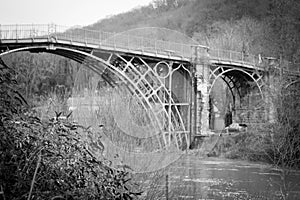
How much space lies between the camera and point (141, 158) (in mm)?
7059

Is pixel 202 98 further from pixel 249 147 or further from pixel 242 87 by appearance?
pixel 242 87

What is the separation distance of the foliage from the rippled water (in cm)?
379

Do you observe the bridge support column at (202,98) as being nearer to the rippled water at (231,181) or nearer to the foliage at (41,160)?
the rippled water at (231,181)

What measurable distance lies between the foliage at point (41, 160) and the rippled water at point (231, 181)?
3789mm

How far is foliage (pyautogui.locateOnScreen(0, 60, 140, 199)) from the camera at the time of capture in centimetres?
304

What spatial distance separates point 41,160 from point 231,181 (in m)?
11.3

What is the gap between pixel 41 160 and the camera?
330cm

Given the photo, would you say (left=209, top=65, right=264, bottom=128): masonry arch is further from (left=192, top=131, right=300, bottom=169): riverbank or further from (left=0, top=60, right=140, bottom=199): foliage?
(left=0, top=60, right=140, bottom=199): foliage

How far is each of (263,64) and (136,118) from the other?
2037cm

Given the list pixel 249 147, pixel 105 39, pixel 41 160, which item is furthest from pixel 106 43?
pixel 41 160

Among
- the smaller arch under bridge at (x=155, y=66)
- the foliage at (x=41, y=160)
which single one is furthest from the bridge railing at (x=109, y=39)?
the foliage at (x=41, y=160)

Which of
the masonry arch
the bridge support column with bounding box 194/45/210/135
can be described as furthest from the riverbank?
the masonry arch

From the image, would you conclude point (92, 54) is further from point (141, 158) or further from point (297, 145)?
point (141, 158)

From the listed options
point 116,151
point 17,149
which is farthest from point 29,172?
point 116,151
